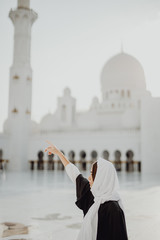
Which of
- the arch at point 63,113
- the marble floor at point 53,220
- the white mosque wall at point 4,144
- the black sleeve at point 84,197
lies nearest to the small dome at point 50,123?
the arch at point 63,113

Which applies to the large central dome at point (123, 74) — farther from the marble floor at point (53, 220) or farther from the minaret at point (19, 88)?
the marble floor at point (53, 220)

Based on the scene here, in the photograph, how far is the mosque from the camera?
52.1 ft

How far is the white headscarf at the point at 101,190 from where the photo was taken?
4.82 ft

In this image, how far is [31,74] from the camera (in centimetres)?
1848

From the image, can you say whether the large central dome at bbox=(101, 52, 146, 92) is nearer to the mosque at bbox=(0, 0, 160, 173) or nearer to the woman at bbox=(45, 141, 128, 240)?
the mosque at bbox=(0, 0, 160, 173)

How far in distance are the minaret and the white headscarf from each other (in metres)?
16.8

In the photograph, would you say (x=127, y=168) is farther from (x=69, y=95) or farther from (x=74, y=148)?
(x=69, y=95)

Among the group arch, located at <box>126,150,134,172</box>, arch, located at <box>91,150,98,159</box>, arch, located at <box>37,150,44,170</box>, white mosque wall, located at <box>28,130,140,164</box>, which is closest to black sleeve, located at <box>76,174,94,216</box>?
white mosque wall, located at <box>28,130,140,164</box>

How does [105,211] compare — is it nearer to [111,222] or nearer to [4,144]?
[111,222]

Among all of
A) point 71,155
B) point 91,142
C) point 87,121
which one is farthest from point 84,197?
point 87,121

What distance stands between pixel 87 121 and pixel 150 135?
5464 mm

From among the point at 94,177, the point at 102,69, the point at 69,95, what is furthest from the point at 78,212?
the point at 102,69

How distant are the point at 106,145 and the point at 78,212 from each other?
13421 mm

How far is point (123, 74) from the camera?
71.1ft
